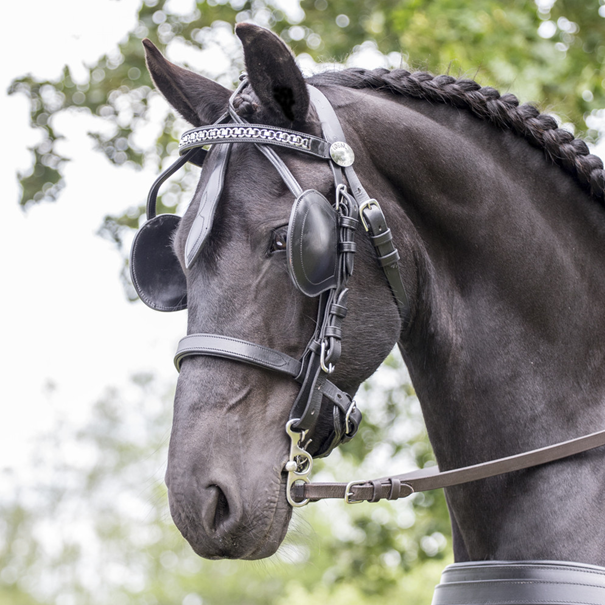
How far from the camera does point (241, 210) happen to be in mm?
1926

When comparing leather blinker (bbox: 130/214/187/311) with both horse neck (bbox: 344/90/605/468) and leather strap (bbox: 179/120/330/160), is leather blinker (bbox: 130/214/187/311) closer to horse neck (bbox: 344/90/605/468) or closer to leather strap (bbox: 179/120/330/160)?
leather strap (bbox: 179/120/330/160)

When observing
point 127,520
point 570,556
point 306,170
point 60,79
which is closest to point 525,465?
point 570,556

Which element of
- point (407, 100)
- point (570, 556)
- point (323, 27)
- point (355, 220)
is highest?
point (323, 27)

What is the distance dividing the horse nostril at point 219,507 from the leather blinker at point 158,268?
0.79 m

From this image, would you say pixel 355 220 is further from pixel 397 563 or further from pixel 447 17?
pixel 397 563

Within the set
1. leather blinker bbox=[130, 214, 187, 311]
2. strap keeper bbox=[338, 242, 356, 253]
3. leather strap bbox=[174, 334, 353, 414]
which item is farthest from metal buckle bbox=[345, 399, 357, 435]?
leather blinker bbox=[130, 214, 187, 311]

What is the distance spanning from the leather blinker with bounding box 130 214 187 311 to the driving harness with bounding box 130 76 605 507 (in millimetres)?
395

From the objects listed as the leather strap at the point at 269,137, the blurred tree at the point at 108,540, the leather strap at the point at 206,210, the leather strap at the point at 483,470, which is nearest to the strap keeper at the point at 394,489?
the leather strap at the point at 483,470

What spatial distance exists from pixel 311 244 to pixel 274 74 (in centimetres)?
56

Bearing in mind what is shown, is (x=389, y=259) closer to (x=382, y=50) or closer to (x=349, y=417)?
(x=349, y=417)

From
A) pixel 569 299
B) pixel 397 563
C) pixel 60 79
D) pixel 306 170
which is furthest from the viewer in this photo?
pixel 397 563

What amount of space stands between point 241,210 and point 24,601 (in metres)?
27.6

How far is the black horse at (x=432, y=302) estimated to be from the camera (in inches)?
71.0

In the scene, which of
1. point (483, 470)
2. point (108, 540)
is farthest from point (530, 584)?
point (108, 540)
